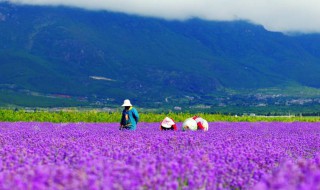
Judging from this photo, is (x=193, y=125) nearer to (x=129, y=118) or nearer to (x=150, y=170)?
(x=129, y=118)

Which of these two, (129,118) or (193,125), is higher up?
(129,118)

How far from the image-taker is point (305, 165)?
555 cm

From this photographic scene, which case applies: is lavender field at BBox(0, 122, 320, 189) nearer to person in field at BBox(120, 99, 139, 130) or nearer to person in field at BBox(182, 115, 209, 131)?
person in field at BBox(120, 99, 139, 130)

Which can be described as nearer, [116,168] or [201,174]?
[116,168]

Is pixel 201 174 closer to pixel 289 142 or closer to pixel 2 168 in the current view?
pixel 2 168

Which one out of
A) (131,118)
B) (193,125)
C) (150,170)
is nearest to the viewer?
(150,170)

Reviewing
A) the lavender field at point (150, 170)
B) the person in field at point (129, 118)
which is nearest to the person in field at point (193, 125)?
the person in field at point (129, 118)

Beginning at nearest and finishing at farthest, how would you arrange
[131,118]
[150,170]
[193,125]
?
[150,170], [131,118], [193,125]

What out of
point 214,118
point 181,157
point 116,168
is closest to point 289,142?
point 181,157

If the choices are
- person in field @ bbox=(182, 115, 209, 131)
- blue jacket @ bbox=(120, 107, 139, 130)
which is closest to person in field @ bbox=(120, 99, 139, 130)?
blue jacket @ bbox=(120, 107, 139, 130)

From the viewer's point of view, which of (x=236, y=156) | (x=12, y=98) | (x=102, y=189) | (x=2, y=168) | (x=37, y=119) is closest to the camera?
(x=102, y=189)

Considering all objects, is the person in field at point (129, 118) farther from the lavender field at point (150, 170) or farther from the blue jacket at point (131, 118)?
the lavender field at point (150, 170)

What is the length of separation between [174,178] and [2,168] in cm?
204

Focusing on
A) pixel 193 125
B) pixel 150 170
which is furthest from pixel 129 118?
pixel 150 170
